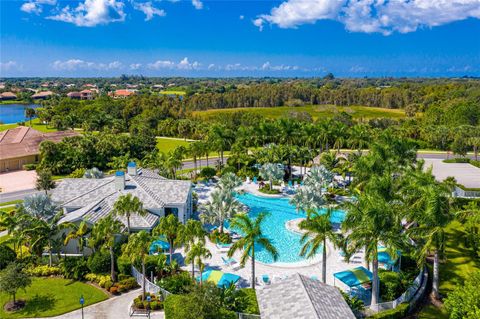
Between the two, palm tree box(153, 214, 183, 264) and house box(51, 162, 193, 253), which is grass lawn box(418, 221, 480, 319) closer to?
palm tree box(153, 214, 183, 264)

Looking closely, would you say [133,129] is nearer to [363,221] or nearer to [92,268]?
[92,268]

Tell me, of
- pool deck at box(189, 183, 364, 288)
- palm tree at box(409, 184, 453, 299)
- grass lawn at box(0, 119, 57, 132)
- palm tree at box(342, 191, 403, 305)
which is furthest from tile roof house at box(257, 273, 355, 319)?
grass lawn at box(0, 119, 57, 132)

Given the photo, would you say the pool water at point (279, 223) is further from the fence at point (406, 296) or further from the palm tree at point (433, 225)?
the palm tree at point (433, 225)

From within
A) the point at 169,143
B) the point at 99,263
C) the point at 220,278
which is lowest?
the point at 220,278

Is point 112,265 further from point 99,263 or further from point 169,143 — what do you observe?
point 169,143

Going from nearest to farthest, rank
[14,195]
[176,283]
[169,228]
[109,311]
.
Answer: [109,311]
[176,283]
[169,228]
[14,195]

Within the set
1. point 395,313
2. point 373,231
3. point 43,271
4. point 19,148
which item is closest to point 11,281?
point 43,271
